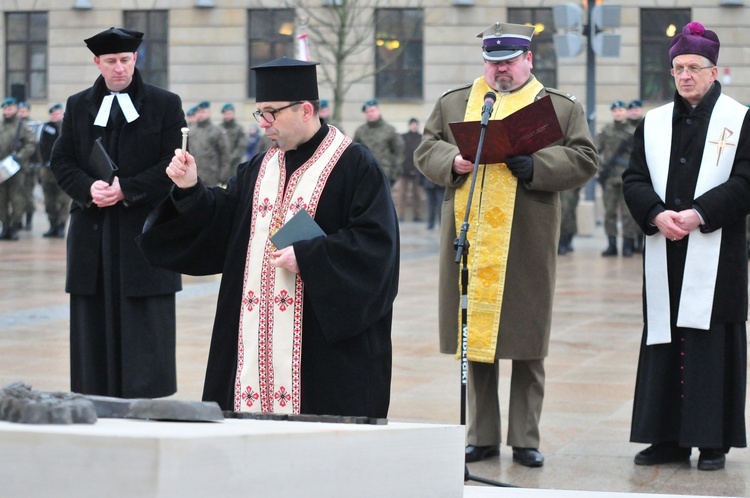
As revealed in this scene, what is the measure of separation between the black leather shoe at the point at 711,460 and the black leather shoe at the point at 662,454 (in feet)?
0.49

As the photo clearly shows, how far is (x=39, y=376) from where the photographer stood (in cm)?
862

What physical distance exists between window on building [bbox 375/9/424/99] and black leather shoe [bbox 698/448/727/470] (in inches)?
981

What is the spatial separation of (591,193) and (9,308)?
1374 cm

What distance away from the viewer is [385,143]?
21.6 m

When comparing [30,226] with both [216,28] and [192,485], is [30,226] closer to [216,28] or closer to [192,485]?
[216,28]

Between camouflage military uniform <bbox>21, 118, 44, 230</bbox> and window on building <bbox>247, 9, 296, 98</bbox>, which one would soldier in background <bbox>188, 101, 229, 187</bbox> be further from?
window on building <bbox>247, 9, 296, 98</bbox>

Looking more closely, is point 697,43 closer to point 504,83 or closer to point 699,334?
point 504,83

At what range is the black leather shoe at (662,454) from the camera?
6328 mm

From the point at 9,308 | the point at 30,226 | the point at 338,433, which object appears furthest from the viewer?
the point at 30,226

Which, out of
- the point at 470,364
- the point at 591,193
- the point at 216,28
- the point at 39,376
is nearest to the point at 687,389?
the point at 470,364

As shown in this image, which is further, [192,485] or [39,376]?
[39,376]

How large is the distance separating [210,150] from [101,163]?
1455 centimetres

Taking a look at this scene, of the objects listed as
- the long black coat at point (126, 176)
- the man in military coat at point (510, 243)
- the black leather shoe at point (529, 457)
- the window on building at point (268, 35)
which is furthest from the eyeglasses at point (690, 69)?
the window on building at point (268, 35)

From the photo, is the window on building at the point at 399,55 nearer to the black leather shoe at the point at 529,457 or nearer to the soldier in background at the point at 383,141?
the soldier in background at the point at 383,141
